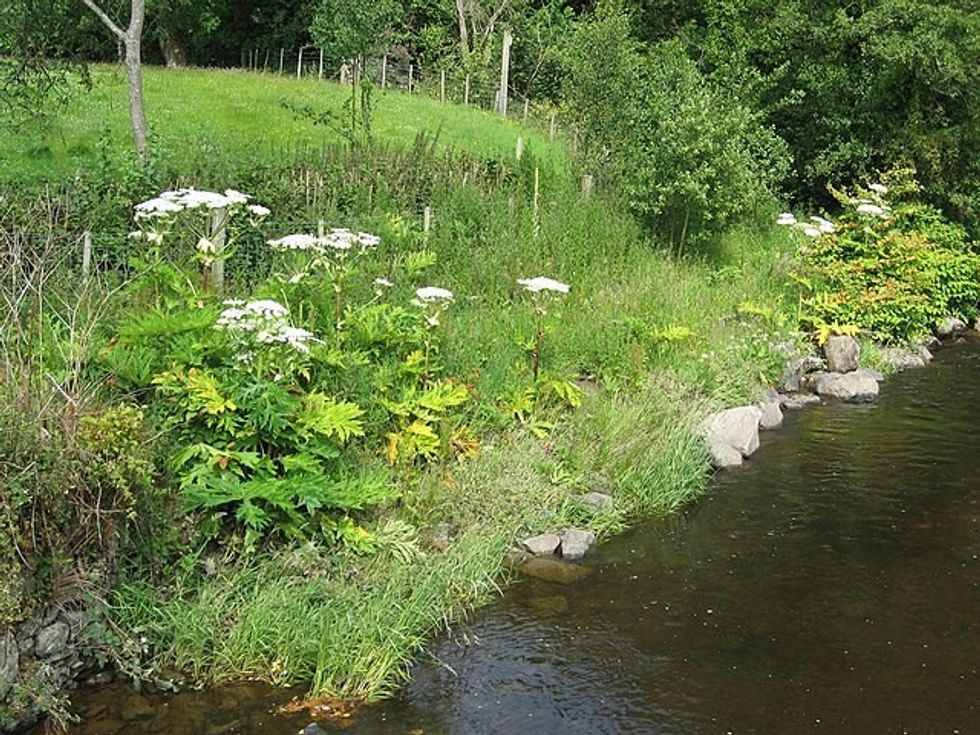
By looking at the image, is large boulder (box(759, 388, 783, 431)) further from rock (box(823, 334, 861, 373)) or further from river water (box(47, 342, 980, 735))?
rock (box(823, 334, 861, 373))

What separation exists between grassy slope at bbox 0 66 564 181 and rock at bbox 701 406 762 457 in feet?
22.3

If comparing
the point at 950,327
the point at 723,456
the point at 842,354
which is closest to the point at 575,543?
the point at 723,456

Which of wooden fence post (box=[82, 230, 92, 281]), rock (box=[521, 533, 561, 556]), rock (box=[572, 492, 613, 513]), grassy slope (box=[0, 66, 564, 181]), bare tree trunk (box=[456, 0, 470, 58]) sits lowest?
rock (box=[521, 533, 561, 556])

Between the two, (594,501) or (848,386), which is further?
(848,386)

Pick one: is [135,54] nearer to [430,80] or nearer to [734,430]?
[734,430]

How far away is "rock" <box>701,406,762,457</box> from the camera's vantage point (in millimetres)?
10586

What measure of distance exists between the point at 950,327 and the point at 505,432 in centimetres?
1090

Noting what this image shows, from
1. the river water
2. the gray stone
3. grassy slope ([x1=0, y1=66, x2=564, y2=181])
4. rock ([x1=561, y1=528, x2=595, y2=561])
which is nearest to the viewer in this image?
the river water

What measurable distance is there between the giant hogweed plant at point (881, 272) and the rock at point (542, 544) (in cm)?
779

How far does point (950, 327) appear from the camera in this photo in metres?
17.1

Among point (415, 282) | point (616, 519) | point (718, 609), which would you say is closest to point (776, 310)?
point (415, 282)

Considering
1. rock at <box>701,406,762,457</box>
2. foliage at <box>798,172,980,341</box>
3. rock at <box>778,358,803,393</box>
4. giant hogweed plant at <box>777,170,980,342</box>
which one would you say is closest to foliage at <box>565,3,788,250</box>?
giant hogweed plant at <box>777,170,980,342</box>

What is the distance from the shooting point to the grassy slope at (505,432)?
250 inches

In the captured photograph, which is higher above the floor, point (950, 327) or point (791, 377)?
point (950, 327)
